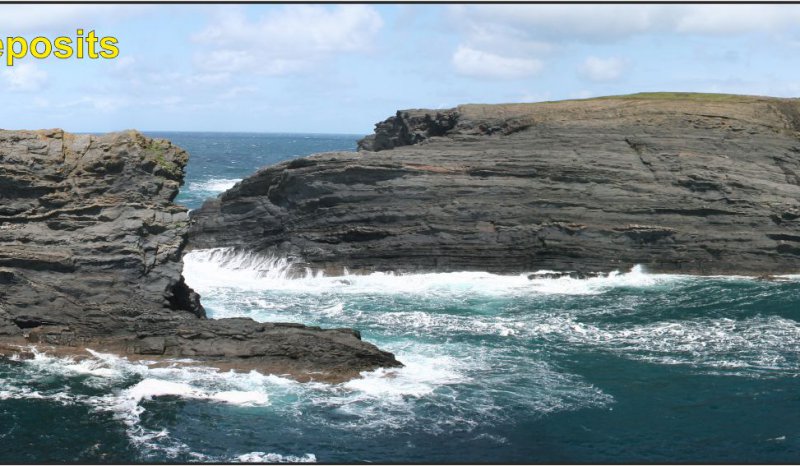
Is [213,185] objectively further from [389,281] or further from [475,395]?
[475,395]

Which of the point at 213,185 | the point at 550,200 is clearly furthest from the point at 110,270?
the point at 213,185

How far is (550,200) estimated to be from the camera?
5359 centimetres

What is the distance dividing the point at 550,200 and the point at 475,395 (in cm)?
2528

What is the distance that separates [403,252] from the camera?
175ft

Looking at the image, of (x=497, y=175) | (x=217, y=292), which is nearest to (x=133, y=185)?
(x=217, y=292)

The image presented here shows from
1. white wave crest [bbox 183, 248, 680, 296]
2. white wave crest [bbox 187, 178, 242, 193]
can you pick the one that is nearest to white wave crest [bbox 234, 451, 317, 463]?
white wave crest [bbox 183, 248, 680, 296]

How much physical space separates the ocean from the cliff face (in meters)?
6.88

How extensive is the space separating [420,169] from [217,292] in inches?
630

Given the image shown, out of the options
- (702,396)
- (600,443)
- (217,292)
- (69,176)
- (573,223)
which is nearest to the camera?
(600,443)

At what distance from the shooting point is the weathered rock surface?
33.4 meters

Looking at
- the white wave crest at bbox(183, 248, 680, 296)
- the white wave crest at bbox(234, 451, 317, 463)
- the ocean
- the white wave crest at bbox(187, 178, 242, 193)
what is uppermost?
the white wave crest at bbox(187, 178, 242, 193)

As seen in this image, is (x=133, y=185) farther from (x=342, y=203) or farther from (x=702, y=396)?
(x=702, y=396)

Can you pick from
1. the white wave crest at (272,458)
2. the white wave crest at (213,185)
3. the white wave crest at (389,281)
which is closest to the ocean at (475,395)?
the white wave crest at (272,458)

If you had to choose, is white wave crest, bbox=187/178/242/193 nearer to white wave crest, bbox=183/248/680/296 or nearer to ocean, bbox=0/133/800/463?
white wave crest, bbox=183/248/680/296
